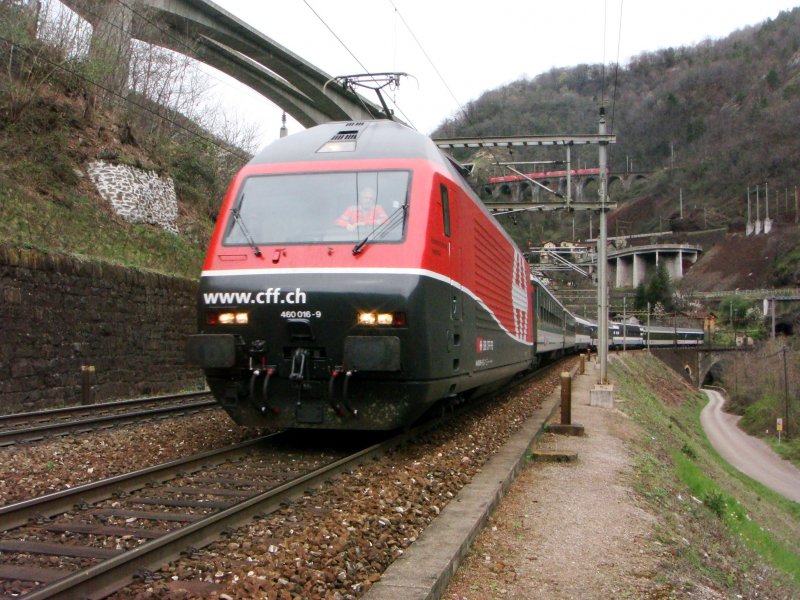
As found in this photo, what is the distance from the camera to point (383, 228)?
7844 millimetres

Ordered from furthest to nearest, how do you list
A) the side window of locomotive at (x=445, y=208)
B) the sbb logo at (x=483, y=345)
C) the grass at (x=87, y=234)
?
1. the grass at (x=87, y=234)
2. the sbb logo at (x=483, y=345)
3. the side window of locomotive at (x=445, y=208)

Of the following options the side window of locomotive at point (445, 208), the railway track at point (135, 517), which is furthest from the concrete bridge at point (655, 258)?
the railway track at point (135, 517)

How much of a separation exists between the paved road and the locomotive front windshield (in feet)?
107

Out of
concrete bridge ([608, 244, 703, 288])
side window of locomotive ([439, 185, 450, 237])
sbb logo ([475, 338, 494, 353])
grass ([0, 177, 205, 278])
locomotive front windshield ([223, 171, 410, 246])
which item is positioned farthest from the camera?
concrete bridge ([608, 244, 703, 288])

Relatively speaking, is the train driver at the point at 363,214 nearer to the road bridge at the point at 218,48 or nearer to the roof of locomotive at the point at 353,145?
the roof of locomotive at the point at 353,145

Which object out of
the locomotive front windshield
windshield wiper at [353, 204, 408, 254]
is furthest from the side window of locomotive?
windshield wiper at [353, 204, 408, 254]

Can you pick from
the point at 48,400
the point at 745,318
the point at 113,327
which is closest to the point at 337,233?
the point at 48,400

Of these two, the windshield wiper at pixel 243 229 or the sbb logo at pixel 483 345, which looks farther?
the sbb logo at pixel 483 345

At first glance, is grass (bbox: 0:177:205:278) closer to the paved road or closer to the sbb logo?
the sbb logo

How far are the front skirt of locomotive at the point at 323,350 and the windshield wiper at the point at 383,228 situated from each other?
0.36 metres

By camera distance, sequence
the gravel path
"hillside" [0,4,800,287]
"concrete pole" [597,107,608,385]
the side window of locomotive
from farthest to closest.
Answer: "hillside" [0,4,800,287] → "concrete pole" [597,107,608,385] → the side window of locomotive → the gravel path

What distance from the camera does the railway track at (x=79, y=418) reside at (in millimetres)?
9084

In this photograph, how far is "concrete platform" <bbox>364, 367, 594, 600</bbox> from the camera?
4062mm

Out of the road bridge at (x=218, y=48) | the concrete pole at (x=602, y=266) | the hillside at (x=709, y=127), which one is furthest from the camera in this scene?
the hillside at (x=709, y=127)
